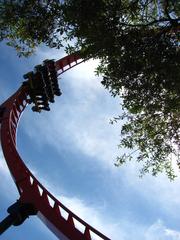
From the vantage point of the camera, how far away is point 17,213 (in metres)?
12.5

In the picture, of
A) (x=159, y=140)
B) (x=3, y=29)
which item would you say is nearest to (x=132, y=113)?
(x=159, y=140)

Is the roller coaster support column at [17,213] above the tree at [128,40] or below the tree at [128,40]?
→ below

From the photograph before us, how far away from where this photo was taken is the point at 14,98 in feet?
64.1

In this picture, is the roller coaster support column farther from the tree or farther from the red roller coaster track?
the tree

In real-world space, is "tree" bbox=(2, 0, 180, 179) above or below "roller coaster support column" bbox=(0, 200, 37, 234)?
above

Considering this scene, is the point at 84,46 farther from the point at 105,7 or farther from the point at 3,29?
the point at 3,29

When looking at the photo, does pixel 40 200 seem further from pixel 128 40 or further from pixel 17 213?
pixel 128 40

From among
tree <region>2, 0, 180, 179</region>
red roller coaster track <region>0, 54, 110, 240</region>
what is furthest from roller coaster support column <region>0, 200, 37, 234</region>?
tree <region>2, 0, 180, 179</region>

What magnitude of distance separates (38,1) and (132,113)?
566 cm

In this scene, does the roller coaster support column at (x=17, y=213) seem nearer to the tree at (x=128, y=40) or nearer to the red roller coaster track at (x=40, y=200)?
the red roller coaster track at (x=40, y=200)

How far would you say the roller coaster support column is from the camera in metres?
12.4

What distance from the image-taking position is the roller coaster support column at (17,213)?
12.4 metres

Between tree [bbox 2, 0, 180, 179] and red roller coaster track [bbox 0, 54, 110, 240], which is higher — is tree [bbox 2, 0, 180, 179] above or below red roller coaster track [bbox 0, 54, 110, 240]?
above

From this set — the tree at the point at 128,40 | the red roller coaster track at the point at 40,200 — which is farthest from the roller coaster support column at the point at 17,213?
the tree at the point at 128,40
